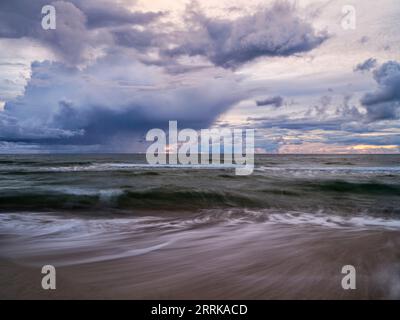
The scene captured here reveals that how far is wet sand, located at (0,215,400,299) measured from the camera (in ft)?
12.2

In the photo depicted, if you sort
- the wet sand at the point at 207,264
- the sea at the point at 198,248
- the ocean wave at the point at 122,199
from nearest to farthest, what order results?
the wet sand at the point at 207,264, the sea at the point at 198,248, the ocean wave at the point at 122,199

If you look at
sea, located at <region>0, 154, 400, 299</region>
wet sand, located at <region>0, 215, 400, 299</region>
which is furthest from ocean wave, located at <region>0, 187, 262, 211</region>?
wet sand, located at <region>0, 215, 400, 299</region>

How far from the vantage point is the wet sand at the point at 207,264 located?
372cm

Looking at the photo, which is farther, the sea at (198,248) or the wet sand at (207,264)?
the sea at (198,248)

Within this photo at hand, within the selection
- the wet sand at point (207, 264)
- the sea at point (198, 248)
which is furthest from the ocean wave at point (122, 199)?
the wet sand at point (207, 264)

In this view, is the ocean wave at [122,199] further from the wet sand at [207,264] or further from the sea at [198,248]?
the wet sand at [207,264]

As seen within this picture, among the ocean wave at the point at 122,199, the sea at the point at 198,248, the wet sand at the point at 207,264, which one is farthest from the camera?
the ocean wave at the point at 122,199

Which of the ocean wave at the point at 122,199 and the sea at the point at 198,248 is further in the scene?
the ocean wave at the point at 122,199

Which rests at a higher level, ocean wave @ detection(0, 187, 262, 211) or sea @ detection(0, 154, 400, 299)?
ocean wave @ detection(0, 187, 262, 211)

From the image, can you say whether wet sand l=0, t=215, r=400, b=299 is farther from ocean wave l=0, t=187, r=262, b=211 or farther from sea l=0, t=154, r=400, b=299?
ocean wave l=0, t=187, r=262, b=211

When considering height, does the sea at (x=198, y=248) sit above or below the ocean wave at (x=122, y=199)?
below
